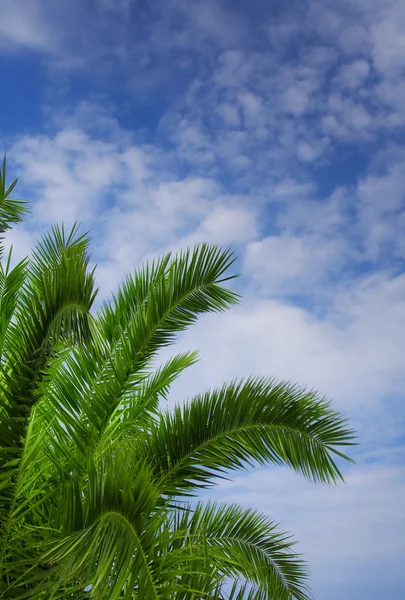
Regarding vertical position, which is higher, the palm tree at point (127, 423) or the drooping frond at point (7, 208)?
the drooping frond at point (7, 208)

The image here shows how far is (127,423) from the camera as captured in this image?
6410mm

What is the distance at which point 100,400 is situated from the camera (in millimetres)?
6113

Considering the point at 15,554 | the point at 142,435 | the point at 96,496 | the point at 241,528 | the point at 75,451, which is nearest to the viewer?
the point at 96,496

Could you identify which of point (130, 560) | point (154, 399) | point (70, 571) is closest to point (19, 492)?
point (70, 571)

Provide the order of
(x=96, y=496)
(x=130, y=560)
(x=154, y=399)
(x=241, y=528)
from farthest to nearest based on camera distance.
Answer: (x=154, y=399) → (x=241, y=528) → (x=96, y=496) → (x=130, y=560)

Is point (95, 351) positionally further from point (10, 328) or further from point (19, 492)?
point (19, 492)

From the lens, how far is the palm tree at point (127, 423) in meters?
5.32

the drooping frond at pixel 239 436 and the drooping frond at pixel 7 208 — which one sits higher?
the drooping frond at pixel 7 208

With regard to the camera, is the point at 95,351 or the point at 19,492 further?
the point at 95,351

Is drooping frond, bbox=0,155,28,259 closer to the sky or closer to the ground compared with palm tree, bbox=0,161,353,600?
closer to the sky

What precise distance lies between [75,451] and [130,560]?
2.53 metres

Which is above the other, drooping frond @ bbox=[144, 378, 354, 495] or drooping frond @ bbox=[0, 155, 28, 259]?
drooping frond @ bbox=[0, 155, 28, 259]

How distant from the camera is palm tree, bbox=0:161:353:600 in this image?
5.32 metres

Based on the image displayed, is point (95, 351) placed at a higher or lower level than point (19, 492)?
higher
